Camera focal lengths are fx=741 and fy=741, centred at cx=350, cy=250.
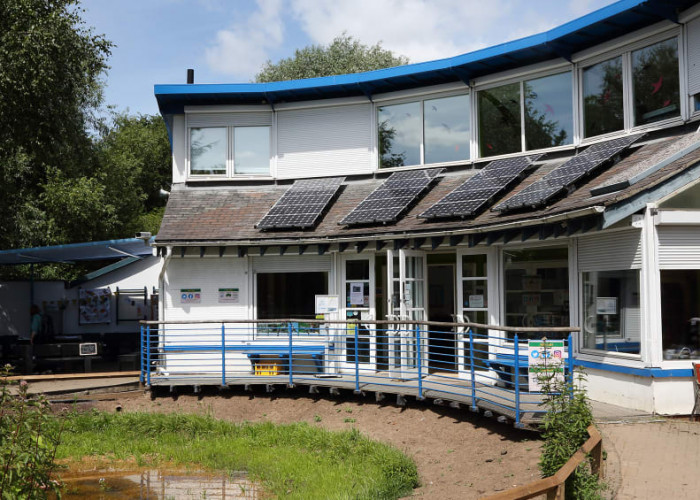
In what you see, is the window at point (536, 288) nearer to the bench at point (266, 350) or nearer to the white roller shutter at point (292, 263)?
the bench at point (266, 350)

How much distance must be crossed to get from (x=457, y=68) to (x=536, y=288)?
5.53m

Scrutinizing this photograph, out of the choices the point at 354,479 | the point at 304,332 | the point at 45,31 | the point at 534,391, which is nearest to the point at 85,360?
the point at 304,332

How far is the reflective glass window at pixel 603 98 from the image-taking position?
45.8 ft

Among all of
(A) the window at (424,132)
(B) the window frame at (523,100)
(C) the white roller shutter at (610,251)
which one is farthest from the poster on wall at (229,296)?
(C) the white roller shutter at (610,251)

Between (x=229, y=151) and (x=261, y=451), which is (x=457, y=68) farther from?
(x=261, y=451)

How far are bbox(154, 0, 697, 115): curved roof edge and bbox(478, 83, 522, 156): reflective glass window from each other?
52cm

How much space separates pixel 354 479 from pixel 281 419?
196 inches

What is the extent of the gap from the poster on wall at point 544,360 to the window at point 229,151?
10.4 meters

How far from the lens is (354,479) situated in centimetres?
998

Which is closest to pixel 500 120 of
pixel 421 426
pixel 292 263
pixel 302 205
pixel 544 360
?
pixel 302 205

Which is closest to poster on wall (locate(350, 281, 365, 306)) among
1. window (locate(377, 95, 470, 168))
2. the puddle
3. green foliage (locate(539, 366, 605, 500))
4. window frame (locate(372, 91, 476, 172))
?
window frame (locate(372, 91, 476, 172))

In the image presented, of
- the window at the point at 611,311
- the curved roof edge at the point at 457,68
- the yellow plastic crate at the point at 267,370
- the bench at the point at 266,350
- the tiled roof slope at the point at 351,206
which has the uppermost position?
the curved roof edge at the point at 457,68

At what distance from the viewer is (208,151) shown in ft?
62.4

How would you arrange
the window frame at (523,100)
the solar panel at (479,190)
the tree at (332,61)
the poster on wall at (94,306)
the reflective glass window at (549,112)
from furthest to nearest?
the tree at (332,61) → the poster on wall at (94,306) → the reflective glass window at (549,112) → the window frame at (523,100) → the solar panel at (479,190)
